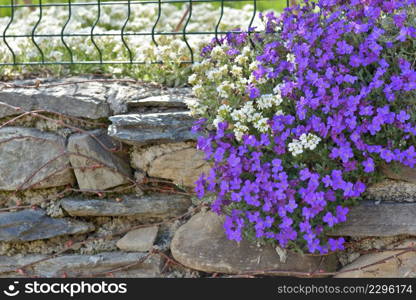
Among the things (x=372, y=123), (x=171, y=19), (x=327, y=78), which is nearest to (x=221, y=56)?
(x=327, y=78)

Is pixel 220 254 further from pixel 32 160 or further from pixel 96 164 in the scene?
pixel 32 160

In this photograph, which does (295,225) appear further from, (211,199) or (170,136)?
(170,136)

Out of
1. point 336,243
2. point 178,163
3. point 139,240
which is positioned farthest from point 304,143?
point 139,240

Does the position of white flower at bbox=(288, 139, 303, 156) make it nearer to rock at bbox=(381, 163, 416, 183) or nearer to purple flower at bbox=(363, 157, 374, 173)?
purple flower at bbox=(363, 157, 374, 173)

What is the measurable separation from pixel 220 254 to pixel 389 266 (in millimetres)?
671

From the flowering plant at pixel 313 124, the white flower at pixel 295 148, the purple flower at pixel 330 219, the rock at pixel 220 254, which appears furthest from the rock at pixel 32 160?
the purple flower at pixel 330 219

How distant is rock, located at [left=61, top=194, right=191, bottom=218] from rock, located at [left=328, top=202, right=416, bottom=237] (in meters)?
0.79

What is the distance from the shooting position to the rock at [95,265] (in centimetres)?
331

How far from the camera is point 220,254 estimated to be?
9.86 ft

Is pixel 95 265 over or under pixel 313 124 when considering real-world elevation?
under

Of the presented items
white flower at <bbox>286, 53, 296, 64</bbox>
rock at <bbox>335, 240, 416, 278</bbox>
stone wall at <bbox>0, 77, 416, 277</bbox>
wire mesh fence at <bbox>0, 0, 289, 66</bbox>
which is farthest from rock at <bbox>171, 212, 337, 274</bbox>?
wire mesh fence at <bbox>0, 0, 289, 66</bbox>

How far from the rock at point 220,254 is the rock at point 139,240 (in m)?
0.15

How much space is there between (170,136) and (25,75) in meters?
1.06

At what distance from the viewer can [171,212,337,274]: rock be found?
291cm
